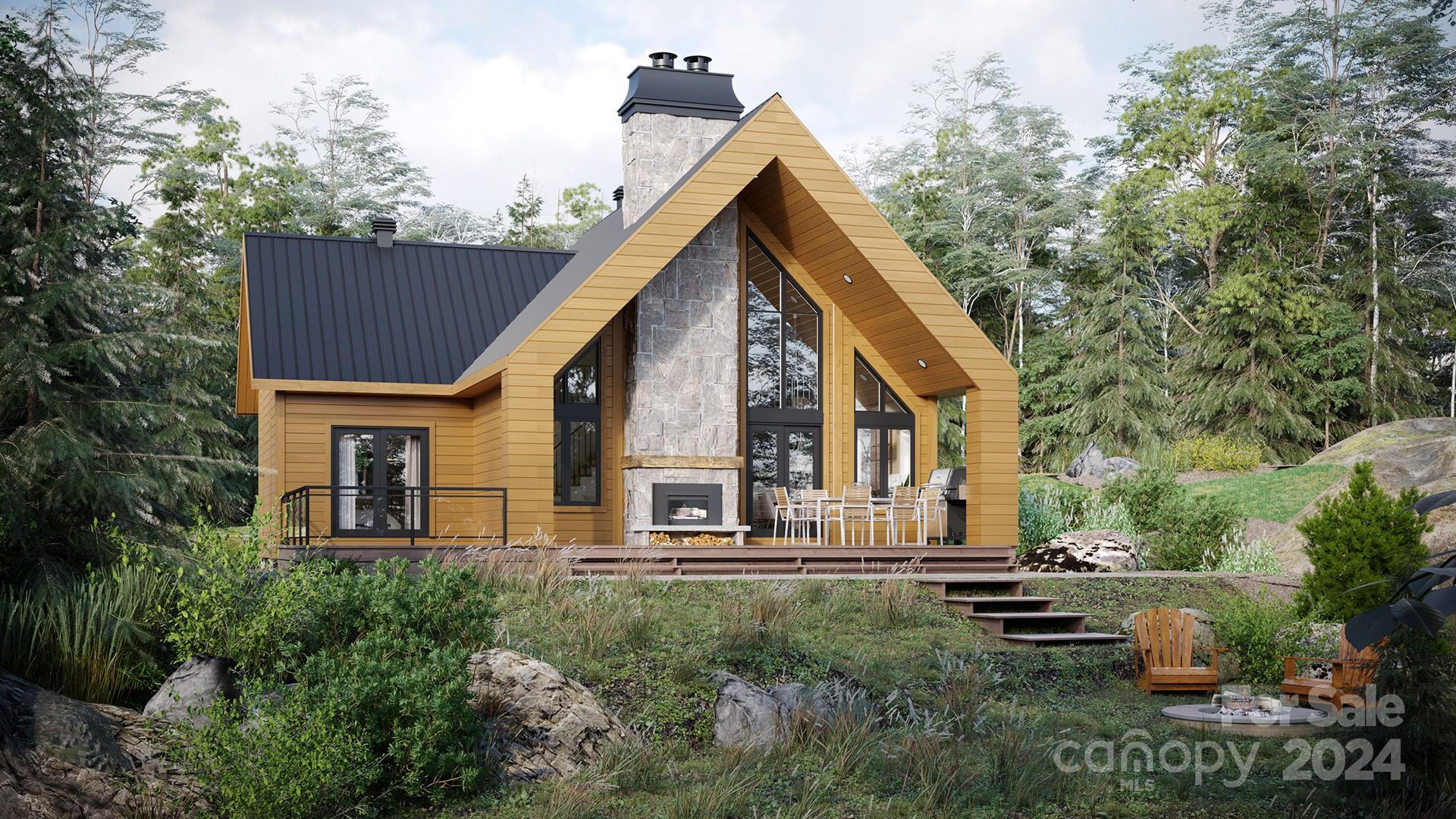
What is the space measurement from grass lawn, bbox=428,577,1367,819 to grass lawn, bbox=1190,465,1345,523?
29.0 ft

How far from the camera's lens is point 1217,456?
25219 millimetres

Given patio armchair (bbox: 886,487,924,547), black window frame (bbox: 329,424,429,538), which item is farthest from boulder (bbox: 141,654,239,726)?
patio armchair (bbox: 886,487,924,547)

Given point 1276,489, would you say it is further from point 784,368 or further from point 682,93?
point 682,93

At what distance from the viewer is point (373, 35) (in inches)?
1289

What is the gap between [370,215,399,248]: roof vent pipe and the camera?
18.3 m

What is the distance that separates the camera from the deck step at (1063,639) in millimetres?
10734

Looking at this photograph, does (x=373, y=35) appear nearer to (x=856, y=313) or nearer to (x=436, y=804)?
(x=856, y=313)

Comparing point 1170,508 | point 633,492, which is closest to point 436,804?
point 633,492

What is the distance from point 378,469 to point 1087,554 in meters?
9.18

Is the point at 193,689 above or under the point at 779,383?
under

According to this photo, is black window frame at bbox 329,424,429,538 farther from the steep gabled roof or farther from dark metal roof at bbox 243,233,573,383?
the steep gabled roof

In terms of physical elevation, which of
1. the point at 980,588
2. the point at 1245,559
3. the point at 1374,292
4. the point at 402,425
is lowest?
the point at 980,588

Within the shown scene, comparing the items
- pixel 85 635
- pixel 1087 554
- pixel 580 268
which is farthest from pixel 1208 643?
pixel 580 268

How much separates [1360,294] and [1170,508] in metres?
17.5
